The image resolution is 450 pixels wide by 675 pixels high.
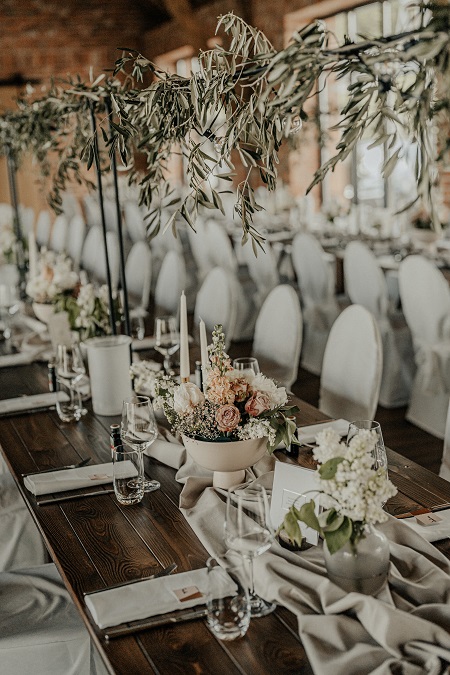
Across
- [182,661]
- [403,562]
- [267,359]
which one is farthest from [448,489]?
[267,359]

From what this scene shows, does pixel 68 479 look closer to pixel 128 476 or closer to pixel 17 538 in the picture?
pixel 128 476

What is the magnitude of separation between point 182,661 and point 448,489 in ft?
3.06

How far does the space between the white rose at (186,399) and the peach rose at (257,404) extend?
117mm

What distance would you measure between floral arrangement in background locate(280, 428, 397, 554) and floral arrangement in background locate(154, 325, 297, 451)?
1.40 ft

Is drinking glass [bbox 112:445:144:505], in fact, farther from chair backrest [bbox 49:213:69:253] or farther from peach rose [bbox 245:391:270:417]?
chair backrest [bbox 49:213:69:253]

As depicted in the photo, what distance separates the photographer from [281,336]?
12.3ft

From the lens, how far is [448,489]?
2113 millimetres

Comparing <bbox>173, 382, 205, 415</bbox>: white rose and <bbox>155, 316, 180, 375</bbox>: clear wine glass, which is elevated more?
<bbox>173, 382, 205, 415</bbox>: white rose

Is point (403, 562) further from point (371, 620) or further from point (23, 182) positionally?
point (23, 182)

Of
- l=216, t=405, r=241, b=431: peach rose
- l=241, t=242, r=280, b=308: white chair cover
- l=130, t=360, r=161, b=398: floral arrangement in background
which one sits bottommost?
l=241, t=242, r=280, b=308: white chair cover

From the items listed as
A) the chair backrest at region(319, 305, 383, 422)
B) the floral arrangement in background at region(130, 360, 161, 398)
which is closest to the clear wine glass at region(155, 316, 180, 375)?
the floral arrangement in background at region(130, 360, 161, 398)

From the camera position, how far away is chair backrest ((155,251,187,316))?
4.96 metres

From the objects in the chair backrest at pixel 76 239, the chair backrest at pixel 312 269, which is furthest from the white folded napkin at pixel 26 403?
the chair backrest at pixel 76 239

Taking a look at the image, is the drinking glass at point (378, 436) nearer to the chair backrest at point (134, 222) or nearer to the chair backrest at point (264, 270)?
the chair backrest at point (264, 270)
